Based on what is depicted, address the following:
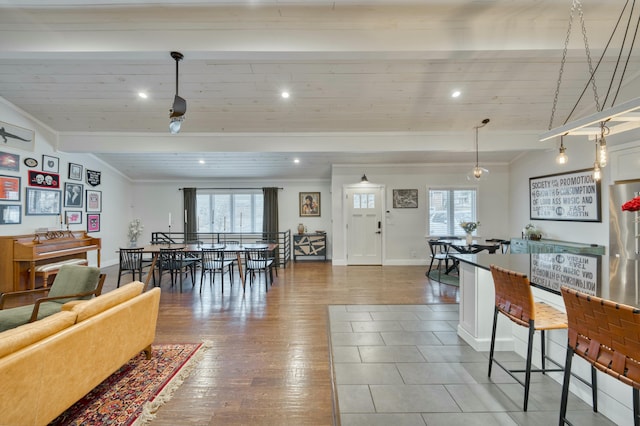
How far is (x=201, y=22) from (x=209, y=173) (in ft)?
16.9

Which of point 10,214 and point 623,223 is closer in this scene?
point 623,223

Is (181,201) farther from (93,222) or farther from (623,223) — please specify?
(623,223)

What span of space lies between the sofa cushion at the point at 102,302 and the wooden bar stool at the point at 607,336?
9.34 ft

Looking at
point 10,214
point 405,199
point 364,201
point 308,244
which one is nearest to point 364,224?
point 364,201

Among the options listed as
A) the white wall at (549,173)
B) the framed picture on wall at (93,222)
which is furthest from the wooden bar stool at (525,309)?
the framed picture on wall at (93,222)

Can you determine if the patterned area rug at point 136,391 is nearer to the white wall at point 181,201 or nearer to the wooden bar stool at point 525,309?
the wooden bar stool at point 525,309

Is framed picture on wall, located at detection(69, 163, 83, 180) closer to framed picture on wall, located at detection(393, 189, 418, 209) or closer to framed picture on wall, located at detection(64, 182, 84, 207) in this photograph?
framed picture on wall, located at detection(64, 182, 84, 207)

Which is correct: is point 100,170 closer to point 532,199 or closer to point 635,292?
point 635,292

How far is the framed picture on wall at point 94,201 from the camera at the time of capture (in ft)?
20.1

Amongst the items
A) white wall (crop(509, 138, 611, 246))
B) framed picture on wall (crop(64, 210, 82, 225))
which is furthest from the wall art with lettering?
framed picture on wall (crop(64, 210, 82, 225))

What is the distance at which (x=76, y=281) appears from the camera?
108 inches

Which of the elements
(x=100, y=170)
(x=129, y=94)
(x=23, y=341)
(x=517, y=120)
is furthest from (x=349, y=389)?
(x=100, y=170)

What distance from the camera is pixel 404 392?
6.69ft

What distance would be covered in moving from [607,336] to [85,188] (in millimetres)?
7925
